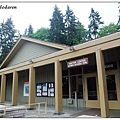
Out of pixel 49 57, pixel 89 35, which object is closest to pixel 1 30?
pixel 89 35

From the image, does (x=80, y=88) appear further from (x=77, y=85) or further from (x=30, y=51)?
(x=30, y=51)

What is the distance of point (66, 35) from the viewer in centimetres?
3180

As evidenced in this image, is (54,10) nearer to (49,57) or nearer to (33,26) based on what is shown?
(33,26)

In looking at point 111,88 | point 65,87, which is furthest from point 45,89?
point 111,88

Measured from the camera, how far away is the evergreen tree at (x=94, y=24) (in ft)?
109

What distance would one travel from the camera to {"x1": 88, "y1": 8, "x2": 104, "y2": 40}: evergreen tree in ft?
109

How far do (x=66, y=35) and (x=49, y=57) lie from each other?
23395 millimetres

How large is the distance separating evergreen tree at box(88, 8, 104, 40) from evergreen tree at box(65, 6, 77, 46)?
342 centimetres

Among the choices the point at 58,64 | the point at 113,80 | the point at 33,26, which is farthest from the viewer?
the point at 33,26

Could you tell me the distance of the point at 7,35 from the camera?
33969mm

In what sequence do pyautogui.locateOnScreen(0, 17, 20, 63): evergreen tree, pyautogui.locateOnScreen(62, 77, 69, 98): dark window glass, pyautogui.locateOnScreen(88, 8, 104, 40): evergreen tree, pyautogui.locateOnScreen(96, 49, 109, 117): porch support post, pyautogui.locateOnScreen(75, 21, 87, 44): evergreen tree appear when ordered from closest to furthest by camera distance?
pyautogui.locateOnScreen(96, 49, 109, 117): porch support post
pyautogui.locateOnScreen(62, 77, 69, 98): dark window glass
pyautogui.locateOnScreen(0, 17, 20, 63): evergreen tree
pyautogui.locateOnScreen(75, 21, 87, 44): evergreen tree
pyautogui.locateOnScreen(88, 8, 104, 40): evergreen tree

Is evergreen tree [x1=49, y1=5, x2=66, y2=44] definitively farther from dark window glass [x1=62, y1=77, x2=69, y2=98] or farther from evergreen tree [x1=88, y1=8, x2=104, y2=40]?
dark window glass [x1=62, y1=77, x2=69, y2=98]

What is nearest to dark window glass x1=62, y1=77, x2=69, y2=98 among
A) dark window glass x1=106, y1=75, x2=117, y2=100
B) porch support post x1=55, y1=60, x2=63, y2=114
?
dark window glass x1=106, y1=75, x2=117, y2=100

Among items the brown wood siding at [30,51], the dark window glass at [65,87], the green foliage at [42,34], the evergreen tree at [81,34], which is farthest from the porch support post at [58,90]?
the green foliage at [42,34]
